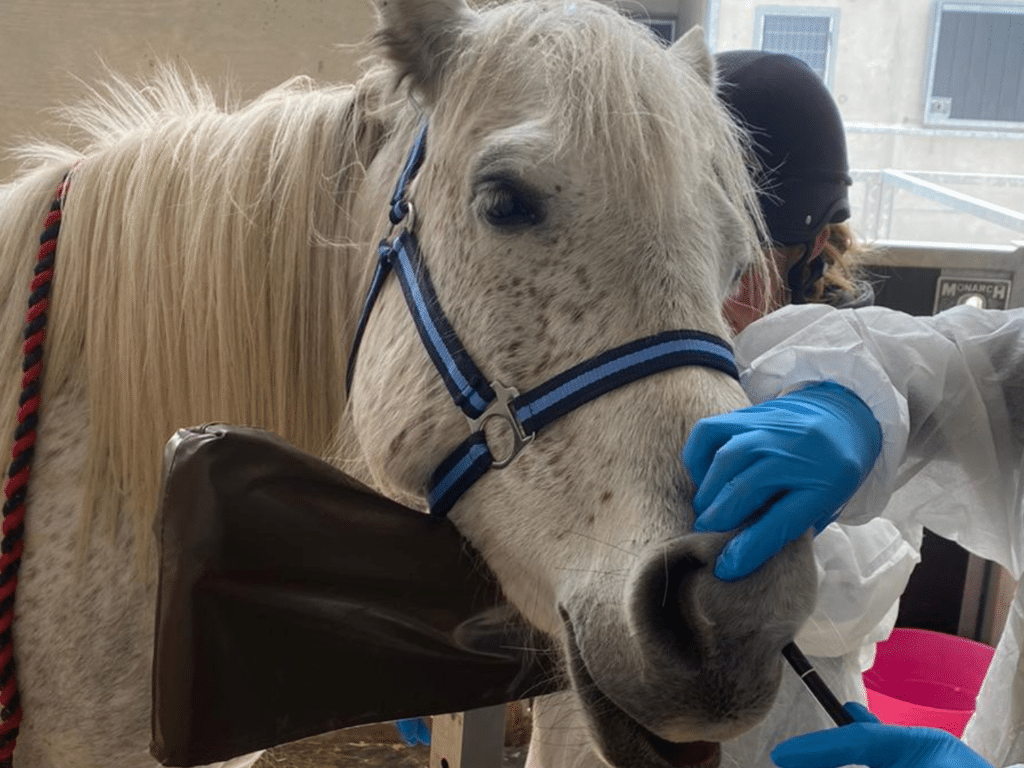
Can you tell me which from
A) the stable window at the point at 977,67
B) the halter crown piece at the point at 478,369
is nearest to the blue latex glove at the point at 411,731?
the halter crown piece at the point at 478,369

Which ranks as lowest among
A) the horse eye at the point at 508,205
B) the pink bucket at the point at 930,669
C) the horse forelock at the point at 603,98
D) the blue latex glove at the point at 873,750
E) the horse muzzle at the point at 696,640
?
the pink bucket at the point at 930,669

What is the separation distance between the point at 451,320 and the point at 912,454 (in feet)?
2.07

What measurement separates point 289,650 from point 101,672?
0.35 m

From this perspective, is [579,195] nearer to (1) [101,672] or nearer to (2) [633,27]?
(2) [633,27]

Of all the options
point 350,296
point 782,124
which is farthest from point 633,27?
point 782,124

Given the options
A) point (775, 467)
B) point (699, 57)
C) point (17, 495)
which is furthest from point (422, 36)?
point (17, 495)

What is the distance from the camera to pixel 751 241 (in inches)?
40.7

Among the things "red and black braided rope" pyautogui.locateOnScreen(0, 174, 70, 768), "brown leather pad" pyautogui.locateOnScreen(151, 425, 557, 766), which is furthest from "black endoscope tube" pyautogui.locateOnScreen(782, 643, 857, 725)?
"red and black braided rope" pyautogui.locateOnScreen(0, 174, 70, 768)

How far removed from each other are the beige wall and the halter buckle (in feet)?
6.46

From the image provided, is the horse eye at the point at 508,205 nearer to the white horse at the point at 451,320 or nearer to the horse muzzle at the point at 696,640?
the white horse at the point at 451,320

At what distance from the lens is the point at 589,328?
875 millimetres

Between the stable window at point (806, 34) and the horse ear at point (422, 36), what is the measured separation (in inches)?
145

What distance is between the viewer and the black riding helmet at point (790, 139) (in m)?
1.51

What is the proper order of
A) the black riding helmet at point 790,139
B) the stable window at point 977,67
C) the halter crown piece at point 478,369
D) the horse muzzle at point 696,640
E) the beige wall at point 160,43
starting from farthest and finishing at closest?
the stable window at point 977,67
the beige wall at point 160,43
the black riding helmet at point 790,139
the halter crown piece at point 478,369
the horse muzzle at point 696,640
